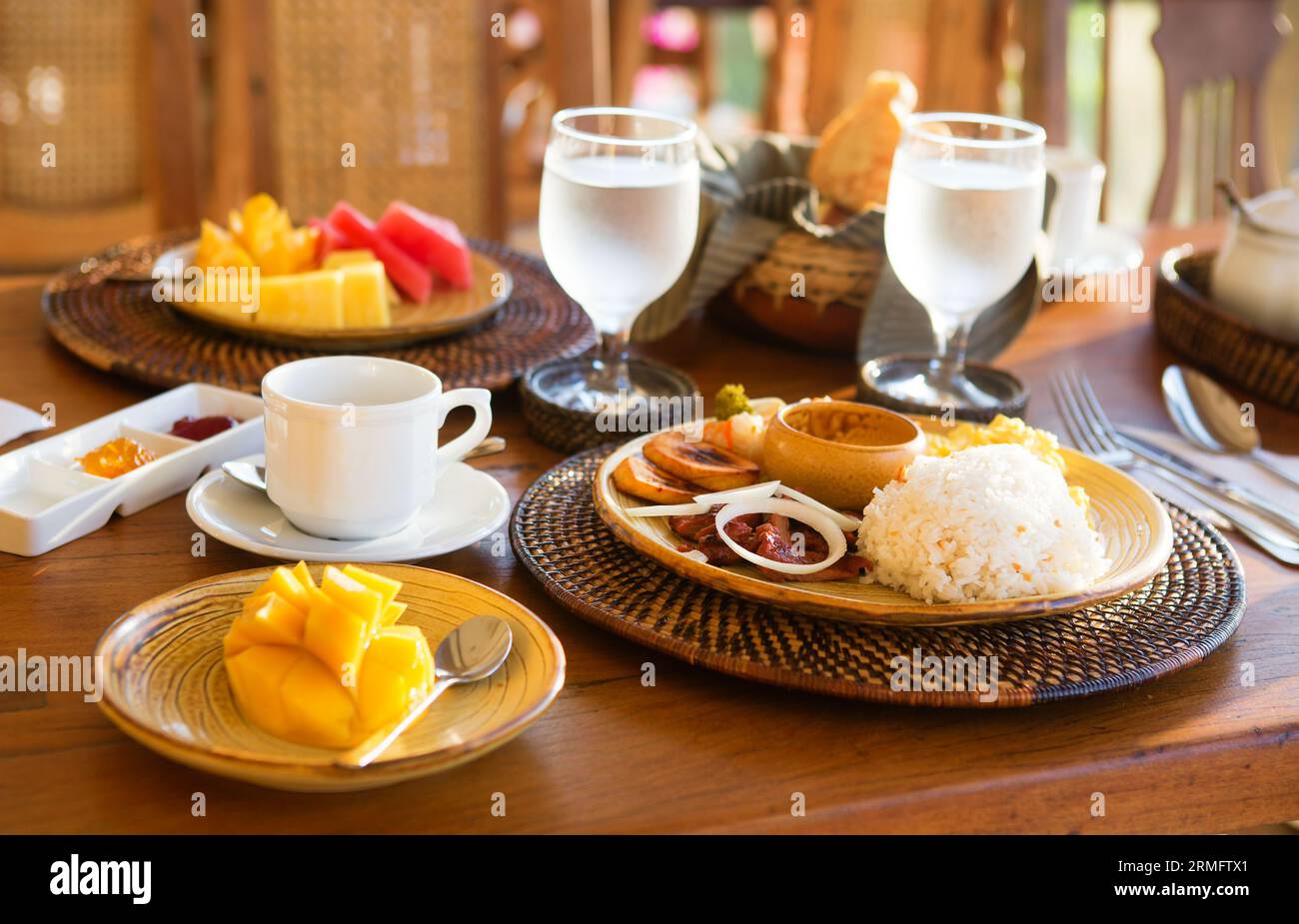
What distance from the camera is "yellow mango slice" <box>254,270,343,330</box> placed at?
1264mm

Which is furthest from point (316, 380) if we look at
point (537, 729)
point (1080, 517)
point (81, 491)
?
point (1080, 517)

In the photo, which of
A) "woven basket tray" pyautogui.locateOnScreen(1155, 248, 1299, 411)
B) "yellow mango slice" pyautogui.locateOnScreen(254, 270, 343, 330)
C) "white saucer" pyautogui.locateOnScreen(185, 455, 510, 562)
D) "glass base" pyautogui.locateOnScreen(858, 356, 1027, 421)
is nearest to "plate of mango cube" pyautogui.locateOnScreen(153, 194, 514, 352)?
"yellow mango slice" pyautogui.locateOnScreen(254, 270, 343, 330)

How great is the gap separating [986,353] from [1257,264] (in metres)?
0.30

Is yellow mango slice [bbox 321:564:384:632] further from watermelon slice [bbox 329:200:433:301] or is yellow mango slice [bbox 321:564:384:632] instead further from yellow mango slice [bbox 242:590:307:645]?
watermelon slice [bbox 329:200:433:301]

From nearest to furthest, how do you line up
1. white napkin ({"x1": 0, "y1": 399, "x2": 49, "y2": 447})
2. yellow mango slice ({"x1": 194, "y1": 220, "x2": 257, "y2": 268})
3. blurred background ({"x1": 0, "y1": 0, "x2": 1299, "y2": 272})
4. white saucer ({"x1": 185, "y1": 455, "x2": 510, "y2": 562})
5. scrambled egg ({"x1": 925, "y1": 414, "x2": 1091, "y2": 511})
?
white saucer ({"x1": 185, "y1": 455, "x2": 510, "y2": 562})
scrambled egg ({"x1": 925, "y1": 414, "x2": 1091, "y2": 511})
white napkin ({"x1": 0, "y1": 399, "x2": 49, "y2": 447})
yellow mango slice ({"x1": 194, "y1": 220, "x2": 257, "y2": 268})
blurred background ({"x1": 0, "y1": 0, "x2": 1299, "y2": 272})

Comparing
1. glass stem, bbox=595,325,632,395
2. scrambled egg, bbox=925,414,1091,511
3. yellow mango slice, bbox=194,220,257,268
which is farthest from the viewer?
yellow mango slice, bbox=194,220,257,268

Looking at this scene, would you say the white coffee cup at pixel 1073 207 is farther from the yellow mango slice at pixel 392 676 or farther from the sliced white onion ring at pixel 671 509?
the yellow mango slice at pixel 392 676

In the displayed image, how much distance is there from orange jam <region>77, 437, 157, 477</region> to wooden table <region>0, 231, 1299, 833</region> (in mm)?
58

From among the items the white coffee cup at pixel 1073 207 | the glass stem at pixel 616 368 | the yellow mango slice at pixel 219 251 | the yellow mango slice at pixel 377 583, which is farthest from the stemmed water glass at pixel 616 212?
the white coffee cup at pixel 1073 207

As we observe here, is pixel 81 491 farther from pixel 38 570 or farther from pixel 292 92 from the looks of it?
pixel 292 92

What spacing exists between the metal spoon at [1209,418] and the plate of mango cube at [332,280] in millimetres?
713

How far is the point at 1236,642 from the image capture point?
885 millimetres

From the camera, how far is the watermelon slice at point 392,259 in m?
1.39

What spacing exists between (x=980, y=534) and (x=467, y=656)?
32cm
